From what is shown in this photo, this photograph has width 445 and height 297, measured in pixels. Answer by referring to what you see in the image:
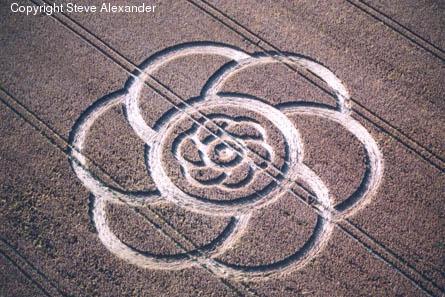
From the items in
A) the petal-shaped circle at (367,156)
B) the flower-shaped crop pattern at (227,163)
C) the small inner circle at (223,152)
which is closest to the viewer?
the flower-shaped crop pattern at (227,163)

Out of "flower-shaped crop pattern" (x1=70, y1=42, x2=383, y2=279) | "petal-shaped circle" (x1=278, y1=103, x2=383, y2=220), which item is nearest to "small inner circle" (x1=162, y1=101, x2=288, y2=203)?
"flower-shaped crop pattern" (x1=70, y1=42, x2=383, y2=279)

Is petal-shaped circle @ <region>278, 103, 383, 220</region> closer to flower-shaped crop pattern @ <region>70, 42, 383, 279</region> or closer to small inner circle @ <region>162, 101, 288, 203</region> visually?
flower-shaped crop pattern @ <region>70, 42, 383, 279</region>

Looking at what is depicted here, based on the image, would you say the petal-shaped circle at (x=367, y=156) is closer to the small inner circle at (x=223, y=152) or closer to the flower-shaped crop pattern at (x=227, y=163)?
the flower-shaped crop pattern at (x=227, y=163)

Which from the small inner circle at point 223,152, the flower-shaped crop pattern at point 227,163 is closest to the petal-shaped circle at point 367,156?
the flower-shaped crop pattern at point 227,163

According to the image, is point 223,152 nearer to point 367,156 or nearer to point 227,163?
point 227,163

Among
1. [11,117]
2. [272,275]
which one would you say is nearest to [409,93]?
[272,275]

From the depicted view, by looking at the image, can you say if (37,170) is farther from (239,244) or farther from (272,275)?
(272,275)

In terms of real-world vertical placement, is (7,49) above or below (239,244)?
above

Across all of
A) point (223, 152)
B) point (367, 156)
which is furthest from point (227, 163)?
point (367, 156)
